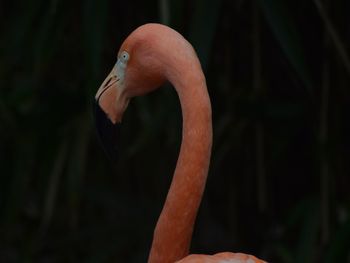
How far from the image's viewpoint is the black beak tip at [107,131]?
2221mm

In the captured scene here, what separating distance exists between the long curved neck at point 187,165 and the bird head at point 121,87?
105 millimetres

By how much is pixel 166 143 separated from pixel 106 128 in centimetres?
153

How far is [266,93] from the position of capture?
3.51 m

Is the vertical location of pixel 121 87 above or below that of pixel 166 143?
above

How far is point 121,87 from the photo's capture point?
222 centimetres

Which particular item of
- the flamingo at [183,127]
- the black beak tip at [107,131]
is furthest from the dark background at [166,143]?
the flamingo at [183,127]

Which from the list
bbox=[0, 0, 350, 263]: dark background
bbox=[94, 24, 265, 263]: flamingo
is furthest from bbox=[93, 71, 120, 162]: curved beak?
bbox=[0, 0, 350, 263]: dark background

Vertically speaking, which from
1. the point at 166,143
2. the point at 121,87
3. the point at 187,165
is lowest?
the point at 166,143

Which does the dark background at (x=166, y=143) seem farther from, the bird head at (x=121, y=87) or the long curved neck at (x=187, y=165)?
the long curved neck at (x=187, y=165)

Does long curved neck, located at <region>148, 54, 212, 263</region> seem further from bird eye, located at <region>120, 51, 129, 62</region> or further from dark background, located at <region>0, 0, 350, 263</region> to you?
dark background, located at <region>0, 0, 350, 263</region>

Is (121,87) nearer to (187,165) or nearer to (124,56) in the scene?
(124,56)

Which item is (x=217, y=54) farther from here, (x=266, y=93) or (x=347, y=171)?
(x=347, y=171)

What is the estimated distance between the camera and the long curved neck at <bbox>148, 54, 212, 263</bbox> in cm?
201

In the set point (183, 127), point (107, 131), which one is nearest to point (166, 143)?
point (107, 131)
